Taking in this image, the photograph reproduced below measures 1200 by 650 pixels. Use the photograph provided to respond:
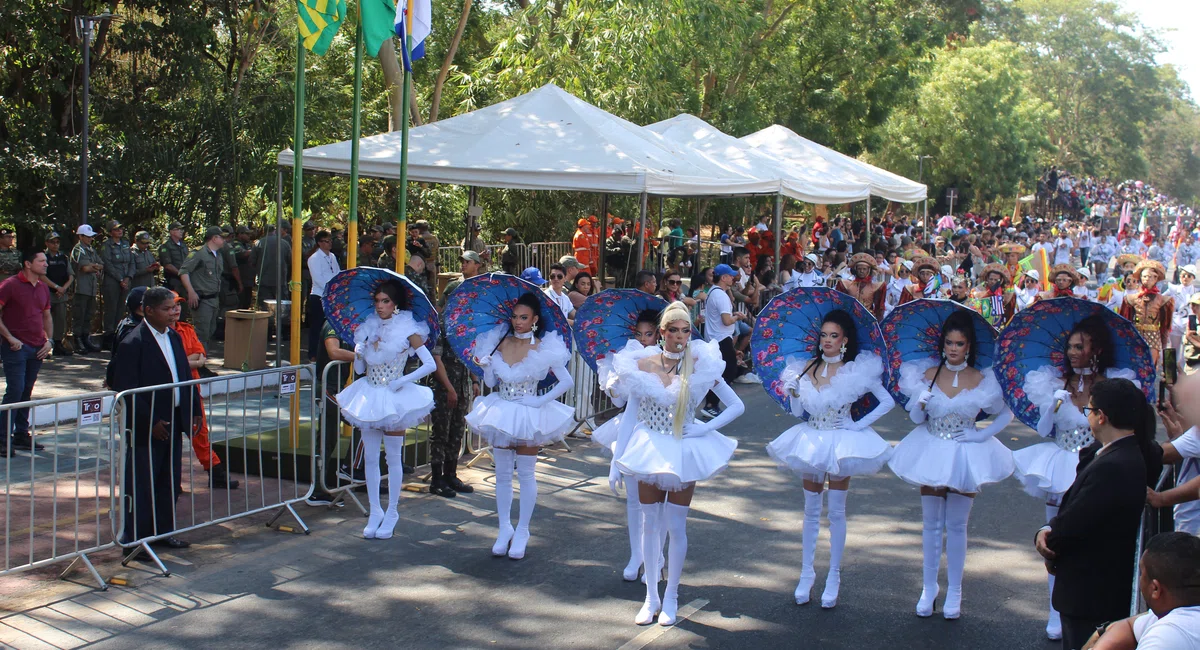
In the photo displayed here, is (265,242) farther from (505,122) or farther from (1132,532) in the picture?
(1132,532)

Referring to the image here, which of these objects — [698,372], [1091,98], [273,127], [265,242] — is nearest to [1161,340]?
[698,372]

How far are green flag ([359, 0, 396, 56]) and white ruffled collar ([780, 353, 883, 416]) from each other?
17.8 feet

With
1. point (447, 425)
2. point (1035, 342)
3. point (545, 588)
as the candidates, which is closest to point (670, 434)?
point (545, 588)

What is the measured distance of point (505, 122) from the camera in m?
13.9

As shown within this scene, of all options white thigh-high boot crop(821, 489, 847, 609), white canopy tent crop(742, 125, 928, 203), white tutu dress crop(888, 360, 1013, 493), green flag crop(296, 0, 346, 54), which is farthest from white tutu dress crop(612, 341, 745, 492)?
white canopy tent crop(742, 125, 928, 203)

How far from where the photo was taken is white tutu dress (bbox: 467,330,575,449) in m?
7.04

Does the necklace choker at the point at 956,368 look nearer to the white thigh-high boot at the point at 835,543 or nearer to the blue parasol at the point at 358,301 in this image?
the white thigh-high boot at the point at 835,543

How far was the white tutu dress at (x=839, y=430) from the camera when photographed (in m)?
6.17

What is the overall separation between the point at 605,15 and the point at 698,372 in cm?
1700

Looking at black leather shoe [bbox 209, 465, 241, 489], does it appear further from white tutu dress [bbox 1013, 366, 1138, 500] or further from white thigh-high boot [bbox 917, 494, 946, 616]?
white tutu dress [bbox 1013, 366, 1138, 500]

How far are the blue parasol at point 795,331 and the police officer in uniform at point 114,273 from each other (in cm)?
1088

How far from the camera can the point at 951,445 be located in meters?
6.13

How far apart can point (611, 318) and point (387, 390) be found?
1.79m

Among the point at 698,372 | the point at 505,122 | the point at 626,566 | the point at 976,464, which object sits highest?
the point at 505,122
